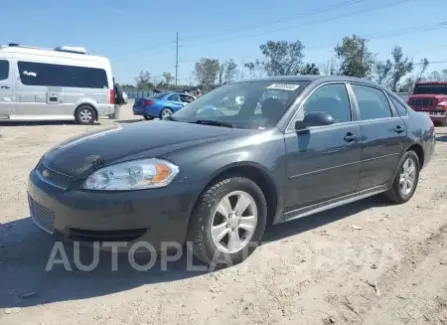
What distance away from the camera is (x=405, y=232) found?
431cm

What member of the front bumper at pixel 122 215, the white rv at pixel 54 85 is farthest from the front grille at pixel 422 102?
the front bumper at pixel 122 215

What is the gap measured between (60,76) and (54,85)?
0.37 m

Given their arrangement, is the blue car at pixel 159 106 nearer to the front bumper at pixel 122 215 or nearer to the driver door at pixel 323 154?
the driver door at pixel 323 154

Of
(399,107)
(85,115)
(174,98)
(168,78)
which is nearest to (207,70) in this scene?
(168,78)

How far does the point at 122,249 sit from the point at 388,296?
187cm

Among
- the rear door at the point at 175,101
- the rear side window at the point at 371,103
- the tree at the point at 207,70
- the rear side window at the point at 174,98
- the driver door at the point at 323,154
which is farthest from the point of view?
the tree at the point at 207,70

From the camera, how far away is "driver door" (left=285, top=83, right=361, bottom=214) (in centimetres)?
373

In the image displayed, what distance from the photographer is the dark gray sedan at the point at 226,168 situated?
116 inches

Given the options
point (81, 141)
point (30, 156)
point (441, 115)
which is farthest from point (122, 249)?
point (441, 115)

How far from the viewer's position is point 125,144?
3.35 m

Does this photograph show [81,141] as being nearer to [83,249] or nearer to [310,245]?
[83,249]

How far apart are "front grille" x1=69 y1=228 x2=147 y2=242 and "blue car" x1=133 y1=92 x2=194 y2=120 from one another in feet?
48.9

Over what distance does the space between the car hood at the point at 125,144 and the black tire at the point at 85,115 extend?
11535 mm

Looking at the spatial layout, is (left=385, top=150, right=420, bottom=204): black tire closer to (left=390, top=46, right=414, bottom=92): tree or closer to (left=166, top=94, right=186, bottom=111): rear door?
(left=166, top=94, right=186, bottom=111): rear door
